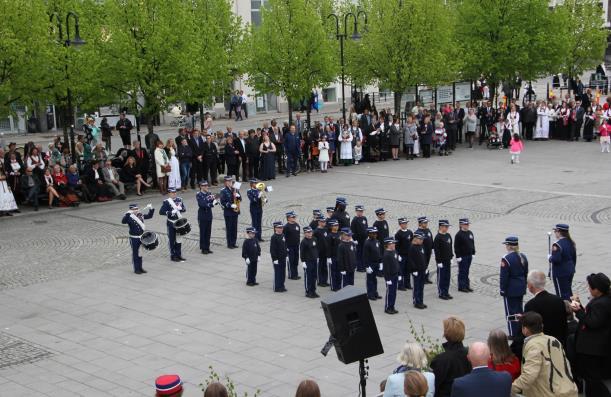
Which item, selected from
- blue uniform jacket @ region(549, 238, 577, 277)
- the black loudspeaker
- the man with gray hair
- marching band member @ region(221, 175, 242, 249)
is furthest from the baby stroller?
the black loudspeaker

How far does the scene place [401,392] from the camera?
8.25m

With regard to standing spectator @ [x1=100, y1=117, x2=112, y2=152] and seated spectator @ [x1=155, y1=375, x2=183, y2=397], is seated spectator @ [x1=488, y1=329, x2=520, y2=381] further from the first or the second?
standing spectator @ [x1=100, y1=117, x2=112, y2=152]

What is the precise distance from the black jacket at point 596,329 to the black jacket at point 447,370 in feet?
6.29

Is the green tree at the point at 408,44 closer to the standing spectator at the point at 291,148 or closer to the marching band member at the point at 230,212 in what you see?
the standing spectator at the point at 291,148

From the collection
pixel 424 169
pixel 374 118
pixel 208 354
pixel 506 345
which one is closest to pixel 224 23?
pixel 374 118

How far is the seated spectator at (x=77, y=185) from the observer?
2659 centimetres

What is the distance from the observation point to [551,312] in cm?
1053

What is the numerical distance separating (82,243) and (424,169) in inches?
560

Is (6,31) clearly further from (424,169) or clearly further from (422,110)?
(422,110)

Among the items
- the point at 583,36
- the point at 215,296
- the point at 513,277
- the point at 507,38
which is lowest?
the point at 215,296

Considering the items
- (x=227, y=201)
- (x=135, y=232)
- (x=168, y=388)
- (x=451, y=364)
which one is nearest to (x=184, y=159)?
(x=227, y=201)

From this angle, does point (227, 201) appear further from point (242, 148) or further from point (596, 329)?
point (596, 329)

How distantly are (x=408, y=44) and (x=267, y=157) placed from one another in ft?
30.2

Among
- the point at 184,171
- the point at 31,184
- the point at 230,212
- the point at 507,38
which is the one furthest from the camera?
the point at 507,38
